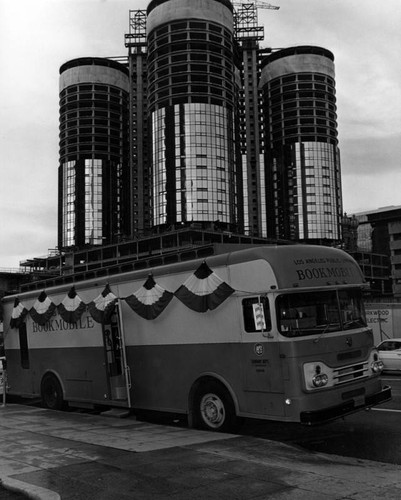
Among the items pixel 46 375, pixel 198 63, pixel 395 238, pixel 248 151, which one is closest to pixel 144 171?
pixel 248 151

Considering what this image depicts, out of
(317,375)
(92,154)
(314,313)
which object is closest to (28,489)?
(317,375)

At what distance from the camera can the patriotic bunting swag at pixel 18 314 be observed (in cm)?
1659

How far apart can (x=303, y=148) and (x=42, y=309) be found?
473ft

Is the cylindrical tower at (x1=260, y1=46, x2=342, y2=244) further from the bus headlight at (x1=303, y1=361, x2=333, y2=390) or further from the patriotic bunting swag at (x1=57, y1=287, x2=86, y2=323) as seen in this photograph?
the bus headlight at (x1=303, y1=361, x2=333, y2=390)

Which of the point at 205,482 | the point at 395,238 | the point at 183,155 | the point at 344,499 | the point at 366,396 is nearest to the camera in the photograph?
the point at 344,499

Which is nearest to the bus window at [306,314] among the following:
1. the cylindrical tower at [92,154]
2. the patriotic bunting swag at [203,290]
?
the patriotic bunting swag at [203,290]

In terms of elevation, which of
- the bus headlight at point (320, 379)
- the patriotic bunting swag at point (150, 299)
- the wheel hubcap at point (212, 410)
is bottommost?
the wheel hubcap at point (212, 410)

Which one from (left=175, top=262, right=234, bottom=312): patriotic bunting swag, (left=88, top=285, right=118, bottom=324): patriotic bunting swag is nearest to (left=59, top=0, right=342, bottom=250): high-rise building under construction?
(left=88, top=285, right=118, bottom=324): patriotic bunting swag

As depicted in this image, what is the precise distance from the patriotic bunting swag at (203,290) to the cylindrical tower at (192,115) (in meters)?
116

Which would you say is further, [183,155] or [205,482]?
[183,155]

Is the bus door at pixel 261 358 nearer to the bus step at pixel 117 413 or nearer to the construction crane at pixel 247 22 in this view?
the bus step at pixel 117 413

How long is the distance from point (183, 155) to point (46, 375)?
115 m

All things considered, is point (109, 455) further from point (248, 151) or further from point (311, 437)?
point (248, 151)

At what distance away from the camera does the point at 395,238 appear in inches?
5399
